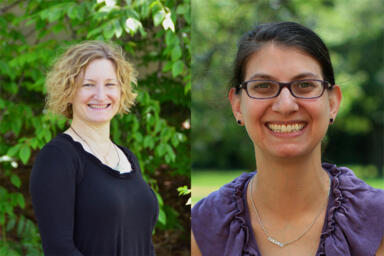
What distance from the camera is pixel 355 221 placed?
1244 mm

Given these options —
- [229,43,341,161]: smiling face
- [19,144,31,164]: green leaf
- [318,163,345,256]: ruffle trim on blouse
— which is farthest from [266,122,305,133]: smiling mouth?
[19,144,31,164]: green leaf

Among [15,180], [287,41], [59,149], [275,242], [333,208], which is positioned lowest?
[15,180]

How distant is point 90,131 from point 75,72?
20cm

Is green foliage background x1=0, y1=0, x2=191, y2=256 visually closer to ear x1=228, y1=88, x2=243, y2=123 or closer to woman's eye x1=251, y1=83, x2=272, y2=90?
ear x1=228, y1=88, x2=243, y2=123

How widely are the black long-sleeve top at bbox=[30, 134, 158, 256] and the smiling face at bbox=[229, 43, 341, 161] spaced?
522 millimetres

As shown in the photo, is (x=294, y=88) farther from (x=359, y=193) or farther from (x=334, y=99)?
(x=359, y=193)

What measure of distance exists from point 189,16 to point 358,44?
43.5ft

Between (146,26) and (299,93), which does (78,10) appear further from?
(299,93)

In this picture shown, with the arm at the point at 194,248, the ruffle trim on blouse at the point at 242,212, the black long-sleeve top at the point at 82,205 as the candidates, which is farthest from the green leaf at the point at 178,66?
the arm at the point at 194,248

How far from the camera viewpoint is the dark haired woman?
1206 mm

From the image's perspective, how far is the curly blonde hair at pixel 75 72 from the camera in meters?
1.58

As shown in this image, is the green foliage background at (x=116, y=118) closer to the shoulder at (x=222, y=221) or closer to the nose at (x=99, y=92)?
the nose at (x=99, y=92)

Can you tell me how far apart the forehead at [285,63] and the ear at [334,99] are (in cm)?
7

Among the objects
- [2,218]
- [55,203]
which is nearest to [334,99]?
[55,203]
